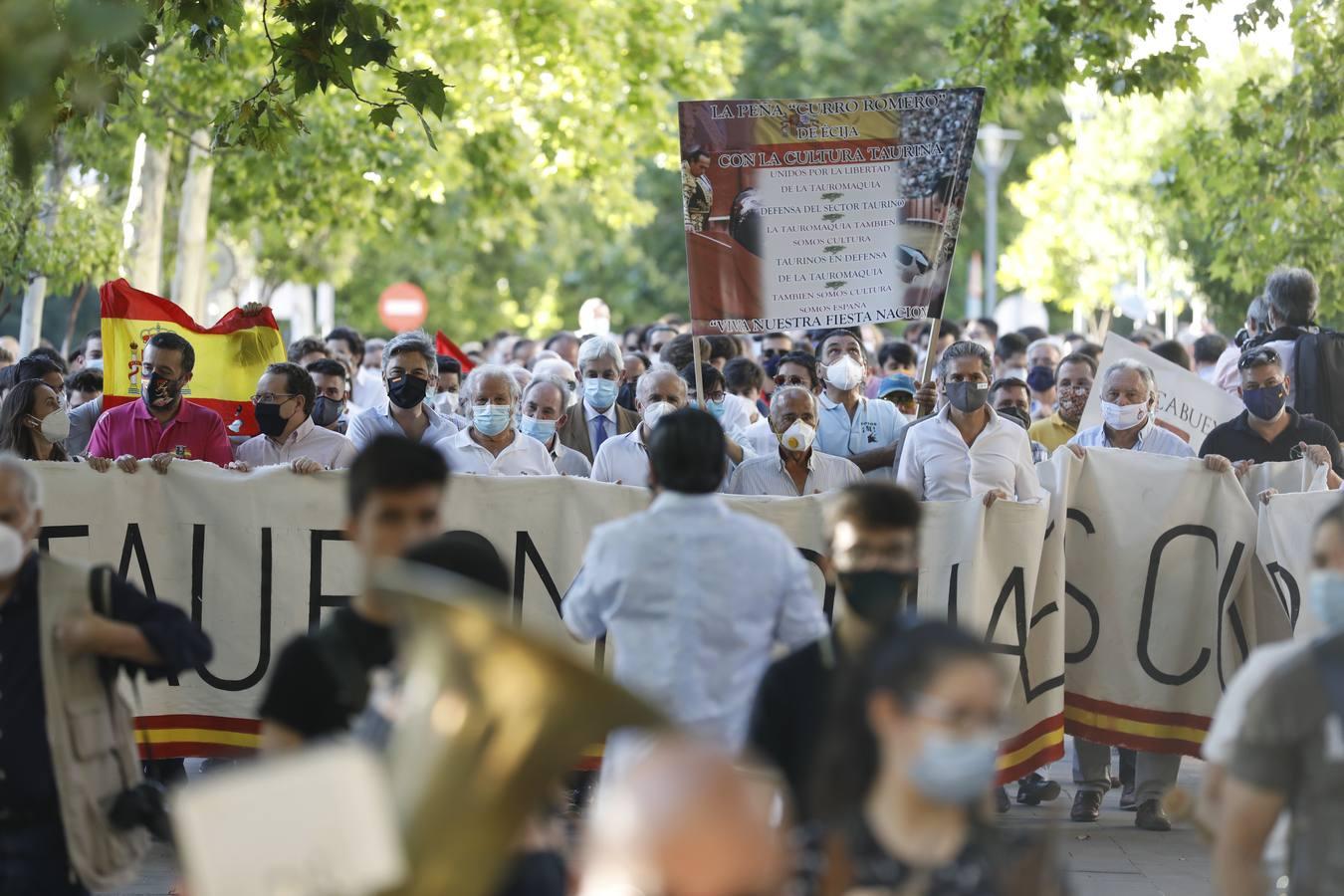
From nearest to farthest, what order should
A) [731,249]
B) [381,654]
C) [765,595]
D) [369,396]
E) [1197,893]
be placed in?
[381,654], [765,595], [1197,893], [731,249], [369,396]

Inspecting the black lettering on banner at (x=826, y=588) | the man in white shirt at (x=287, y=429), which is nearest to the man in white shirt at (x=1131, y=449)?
the black lettering on banner at (x=826, y=588)

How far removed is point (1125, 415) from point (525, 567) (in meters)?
2.90

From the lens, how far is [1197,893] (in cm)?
724

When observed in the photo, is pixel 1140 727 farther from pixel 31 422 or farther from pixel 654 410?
pixel 31 422

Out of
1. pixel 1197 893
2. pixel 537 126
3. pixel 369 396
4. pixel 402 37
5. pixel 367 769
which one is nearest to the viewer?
pixel 367 769

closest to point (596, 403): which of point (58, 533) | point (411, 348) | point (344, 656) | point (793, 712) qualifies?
point (411, 348)

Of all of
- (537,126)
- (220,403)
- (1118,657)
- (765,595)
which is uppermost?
(537,126)

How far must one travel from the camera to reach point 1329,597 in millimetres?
4039

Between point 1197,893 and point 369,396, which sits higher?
point 369,396

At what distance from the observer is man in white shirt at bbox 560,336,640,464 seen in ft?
34.0

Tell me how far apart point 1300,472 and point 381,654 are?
5.31 m

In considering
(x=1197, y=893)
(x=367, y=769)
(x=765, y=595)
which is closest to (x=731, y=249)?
(x=1197, y=893)

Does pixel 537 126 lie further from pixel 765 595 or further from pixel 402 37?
pixel 765 595

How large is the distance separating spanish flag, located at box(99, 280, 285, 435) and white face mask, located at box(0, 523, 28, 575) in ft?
19.4
